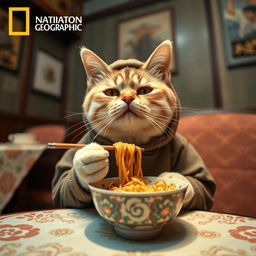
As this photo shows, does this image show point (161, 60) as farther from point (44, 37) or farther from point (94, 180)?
point (44, 37)

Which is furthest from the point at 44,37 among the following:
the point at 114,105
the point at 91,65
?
the point at 114,105

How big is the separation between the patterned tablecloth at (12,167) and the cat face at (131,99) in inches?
30.6

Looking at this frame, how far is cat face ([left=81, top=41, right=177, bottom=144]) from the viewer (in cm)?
52

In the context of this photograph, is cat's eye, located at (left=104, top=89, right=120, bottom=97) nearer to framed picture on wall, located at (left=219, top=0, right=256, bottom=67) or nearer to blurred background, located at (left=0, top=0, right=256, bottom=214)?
blurred background, located at (left=0, top=0, right=256, bottom=214)

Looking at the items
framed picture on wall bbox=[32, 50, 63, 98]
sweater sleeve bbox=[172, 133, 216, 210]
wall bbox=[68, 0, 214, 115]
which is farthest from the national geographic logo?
sweater sleeve bbox=[172, 133, 216, 210]

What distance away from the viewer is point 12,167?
114 cm

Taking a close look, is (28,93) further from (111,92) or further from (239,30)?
(239,30)

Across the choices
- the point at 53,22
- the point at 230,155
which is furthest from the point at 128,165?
the point at 53,22

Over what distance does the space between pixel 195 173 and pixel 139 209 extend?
0.35 meters

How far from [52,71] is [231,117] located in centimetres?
254

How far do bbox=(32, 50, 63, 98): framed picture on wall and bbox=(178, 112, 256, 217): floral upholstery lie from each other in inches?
90.5

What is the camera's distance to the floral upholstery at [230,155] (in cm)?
92

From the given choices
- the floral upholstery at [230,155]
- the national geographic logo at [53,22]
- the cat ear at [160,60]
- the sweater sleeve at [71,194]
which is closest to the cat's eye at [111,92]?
the cat ear at [160,60]

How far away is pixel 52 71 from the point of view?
9.20 feet
